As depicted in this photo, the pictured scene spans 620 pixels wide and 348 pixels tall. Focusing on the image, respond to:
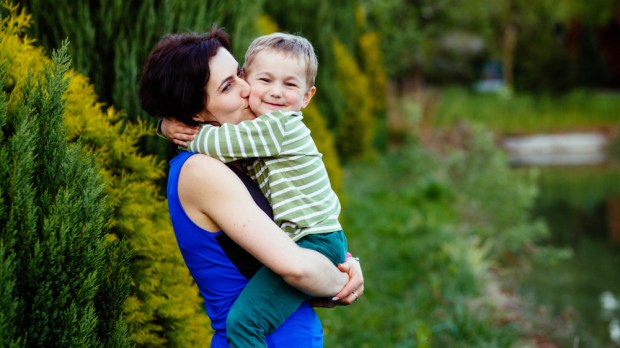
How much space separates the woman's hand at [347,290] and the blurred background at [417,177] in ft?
3.11

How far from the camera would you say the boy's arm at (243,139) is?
2264 millimetres

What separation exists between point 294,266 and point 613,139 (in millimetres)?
20831

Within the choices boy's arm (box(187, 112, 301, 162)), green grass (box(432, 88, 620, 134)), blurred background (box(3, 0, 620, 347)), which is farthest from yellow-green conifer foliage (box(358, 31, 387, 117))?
boy's arm (box(187, 112, 301, 162))

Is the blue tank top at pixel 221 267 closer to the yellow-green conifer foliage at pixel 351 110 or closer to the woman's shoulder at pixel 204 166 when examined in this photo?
the woman's shoulder at pixel 204 166

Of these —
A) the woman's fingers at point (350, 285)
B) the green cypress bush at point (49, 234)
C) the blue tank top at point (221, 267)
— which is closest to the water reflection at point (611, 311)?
the woman's fingers at point (350, 285)

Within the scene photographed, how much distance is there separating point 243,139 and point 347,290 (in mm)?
631

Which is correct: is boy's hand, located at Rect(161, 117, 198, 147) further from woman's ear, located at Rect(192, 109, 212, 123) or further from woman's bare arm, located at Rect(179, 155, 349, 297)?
woman's bare arm, located at Rect(179, 155, 349, 297)

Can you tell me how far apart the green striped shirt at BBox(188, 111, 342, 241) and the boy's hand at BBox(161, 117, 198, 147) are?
0.21ft

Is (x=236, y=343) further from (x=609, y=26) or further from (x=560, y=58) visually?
(x=609, y=26)

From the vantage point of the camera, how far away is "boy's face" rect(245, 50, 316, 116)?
98.7 inches

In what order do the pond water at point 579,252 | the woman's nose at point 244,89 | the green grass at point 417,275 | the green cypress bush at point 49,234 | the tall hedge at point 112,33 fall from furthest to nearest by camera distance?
the pond water at point 579,252, the green grass at point 417,275, the tall hedge at point 112,33, the woman's nose at point 244,89, the green cypress bush at point 49,234

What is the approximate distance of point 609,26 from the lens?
32.8 m

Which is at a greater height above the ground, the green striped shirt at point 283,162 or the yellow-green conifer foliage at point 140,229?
the green striped shirt at point 283,162

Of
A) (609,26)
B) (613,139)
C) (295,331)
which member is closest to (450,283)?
(295,331)
